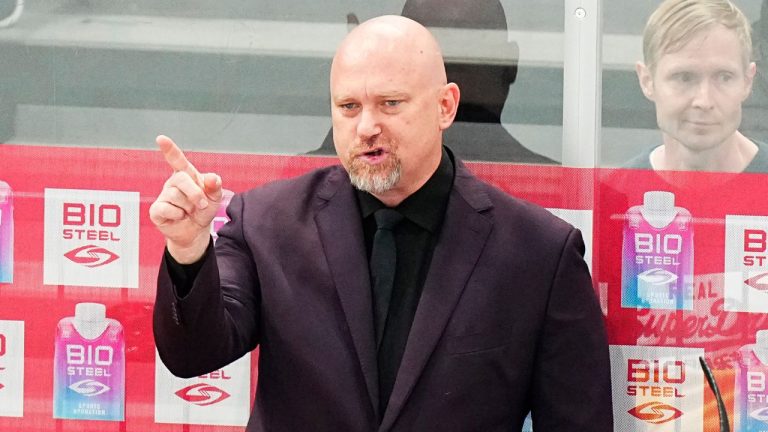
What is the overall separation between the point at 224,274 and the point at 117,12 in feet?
2.90

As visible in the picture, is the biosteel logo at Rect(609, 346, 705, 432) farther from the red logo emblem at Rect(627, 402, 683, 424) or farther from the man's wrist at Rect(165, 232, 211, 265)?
the man's wrist at Rect(165, 232, 211, 265)

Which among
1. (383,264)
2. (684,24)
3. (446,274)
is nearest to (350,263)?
(383,264)

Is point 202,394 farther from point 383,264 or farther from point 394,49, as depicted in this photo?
point 394,49

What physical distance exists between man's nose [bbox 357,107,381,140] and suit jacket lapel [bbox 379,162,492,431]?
0.26 meters

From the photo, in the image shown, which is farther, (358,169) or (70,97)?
(70,97)

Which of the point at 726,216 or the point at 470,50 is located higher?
the point at 470,50

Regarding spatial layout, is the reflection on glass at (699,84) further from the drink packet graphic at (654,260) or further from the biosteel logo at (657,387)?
the biosteel logo at (657,387)

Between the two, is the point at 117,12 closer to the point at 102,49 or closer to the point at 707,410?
the point at 102,49

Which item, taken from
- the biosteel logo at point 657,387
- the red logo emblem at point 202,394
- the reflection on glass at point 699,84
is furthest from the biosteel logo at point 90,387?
the reflection on glass at point 699,84

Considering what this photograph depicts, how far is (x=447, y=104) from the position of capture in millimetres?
2600

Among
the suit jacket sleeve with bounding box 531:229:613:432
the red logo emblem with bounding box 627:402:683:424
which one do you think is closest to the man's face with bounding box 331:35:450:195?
the suit jacket sleeve with bounding box 531:229:613:432

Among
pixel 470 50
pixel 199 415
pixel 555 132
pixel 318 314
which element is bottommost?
pixel 199 415

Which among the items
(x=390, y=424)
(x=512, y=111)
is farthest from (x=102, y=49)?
(x=390, y=424)

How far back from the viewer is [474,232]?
2.56 meters
